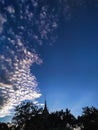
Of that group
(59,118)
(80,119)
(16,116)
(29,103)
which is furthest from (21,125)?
(80,119)

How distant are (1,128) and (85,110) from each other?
4333cm

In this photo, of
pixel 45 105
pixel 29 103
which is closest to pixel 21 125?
pixel 29 103

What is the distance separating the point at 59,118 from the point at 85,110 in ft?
40.6

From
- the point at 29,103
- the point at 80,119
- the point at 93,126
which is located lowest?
the point at 93,126

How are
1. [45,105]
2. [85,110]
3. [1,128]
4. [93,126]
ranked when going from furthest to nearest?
[45,105] < [1,128] < [85,110] < [93,126]

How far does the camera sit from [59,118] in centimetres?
8644

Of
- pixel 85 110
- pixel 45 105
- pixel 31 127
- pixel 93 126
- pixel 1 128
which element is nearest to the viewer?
pixel 93 126

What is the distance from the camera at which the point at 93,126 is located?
7150 centimetres

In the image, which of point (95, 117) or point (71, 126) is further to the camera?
point (71, 126)

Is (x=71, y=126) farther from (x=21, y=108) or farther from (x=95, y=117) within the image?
(x=21, y=108)

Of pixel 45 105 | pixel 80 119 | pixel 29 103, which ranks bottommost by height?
pixel 80 119

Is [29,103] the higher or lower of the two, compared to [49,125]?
higher

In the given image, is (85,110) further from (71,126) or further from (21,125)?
(21,125)

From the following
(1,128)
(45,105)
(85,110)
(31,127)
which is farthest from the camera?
(45,105)
